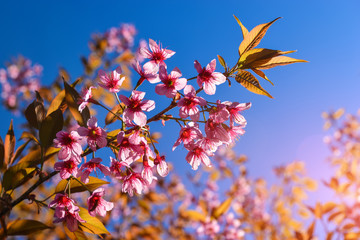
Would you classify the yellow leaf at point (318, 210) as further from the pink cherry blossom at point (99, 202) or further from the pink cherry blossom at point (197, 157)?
the pink cherry blossom at point (99, 202)

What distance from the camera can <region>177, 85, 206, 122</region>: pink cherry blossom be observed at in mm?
839

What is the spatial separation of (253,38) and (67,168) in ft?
2.58

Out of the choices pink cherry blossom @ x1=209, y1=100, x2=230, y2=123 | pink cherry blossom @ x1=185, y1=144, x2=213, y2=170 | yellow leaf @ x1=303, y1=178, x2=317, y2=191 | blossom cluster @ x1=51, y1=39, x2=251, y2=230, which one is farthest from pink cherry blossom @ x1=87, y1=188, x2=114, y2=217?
yellow leaf @ x1=303, y1=178, x2=317, y2=191

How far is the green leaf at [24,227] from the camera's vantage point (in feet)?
3.44

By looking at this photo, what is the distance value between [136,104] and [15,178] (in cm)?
60

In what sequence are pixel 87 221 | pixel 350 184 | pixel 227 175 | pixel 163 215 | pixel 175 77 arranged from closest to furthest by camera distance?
pixel 175 77, pixel 87 221, pixel 350 184, pixel 163 215, pixel 227 175

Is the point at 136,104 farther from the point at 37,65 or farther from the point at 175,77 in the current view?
the point at 37,65

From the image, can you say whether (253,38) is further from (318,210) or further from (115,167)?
(318,210)

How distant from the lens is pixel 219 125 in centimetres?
88

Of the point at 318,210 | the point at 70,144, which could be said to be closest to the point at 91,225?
the point at 70,144

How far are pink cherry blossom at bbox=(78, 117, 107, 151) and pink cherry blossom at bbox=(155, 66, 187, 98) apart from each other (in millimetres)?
227

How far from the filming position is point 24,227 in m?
1.06

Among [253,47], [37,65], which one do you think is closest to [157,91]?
[253,47]

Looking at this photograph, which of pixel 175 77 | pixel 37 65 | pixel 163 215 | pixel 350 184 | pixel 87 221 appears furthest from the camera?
pixel 37 65
